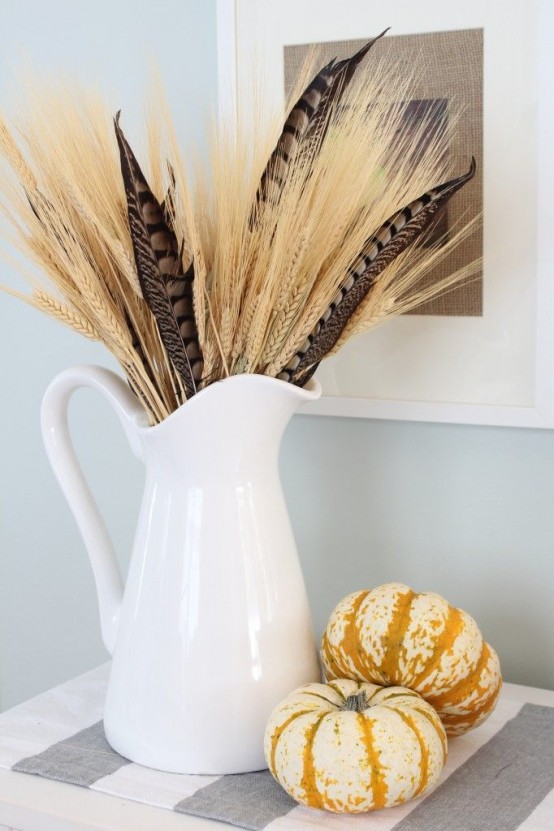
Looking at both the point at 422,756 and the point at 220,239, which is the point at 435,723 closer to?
the point at 422,756

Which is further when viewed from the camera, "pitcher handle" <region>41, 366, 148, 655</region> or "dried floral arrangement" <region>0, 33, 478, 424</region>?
"pitcher handle" <region>41, 366, 148, 655</region>

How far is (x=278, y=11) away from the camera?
36.6 inches

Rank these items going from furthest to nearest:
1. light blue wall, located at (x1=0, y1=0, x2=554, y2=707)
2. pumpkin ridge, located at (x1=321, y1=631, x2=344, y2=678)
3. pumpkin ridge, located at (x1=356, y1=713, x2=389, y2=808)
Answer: light blue wall, located at (x1=0, y1=0, x2=554, y2=707)
pumpkin ridge, located at (x1=321, y1=631, x2=344, y2=678)
pumpkin ridge, located at (x1=356, y1=713, x2=389, y2=808)

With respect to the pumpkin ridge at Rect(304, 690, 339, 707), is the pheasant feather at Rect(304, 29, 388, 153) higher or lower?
higher

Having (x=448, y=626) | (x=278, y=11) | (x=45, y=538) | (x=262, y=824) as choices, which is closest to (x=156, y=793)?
(x=262, y=824)

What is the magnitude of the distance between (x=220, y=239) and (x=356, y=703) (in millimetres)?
320

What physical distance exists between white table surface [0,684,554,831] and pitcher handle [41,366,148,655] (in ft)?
0.41

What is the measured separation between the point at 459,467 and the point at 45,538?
0.51 meters

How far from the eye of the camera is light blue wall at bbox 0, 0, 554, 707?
0.91 meters

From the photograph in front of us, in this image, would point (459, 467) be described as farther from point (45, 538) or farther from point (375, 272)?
point (45, 538)

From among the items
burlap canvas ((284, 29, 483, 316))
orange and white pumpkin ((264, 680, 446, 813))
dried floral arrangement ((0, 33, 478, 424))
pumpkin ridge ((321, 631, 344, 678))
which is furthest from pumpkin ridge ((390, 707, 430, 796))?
burlap canvas ((284, 29, 483, 316))

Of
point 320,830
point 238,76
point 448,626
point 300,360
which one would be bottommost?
point 320,830

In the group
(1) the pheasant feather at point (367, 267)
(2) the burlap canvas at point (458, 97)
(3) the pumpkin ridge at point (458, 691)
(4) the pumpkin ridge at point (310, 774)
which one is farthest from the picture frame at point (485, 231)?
(4) the pumpkin ridge at point (310, 774)

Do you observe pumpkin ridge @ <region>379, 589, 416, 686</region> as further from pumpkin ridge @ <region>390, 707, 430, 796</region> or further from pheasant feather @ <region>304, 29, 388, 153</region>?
pheasant feather @ <region>304, 29, 388, 153</region>
